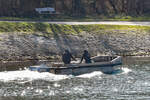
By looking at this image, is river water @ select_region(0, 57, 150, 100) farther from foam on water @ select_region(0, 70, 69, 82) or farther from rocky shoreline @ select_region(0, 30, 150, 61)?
rocky shoreline @ select_region(0, 30, 150, 61)

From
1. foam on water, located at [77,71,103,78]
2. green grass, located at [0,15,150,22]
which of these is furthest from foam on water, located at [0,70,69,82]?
green grass, located at [0,15,150,22]

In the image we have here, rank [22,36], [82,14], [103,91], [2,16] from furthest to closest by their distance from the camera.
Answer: [82,14], [2,16], [22,36], [103,91]

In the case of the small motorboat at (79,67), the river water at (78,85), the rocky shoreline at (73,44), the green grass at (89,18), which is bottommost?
the rocky shoreline at (73,44)

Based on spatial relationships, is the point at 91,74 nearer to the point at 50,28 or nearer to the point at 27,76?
the point at 27,76

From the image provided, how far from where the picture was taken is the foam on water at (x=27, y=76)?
38.8m

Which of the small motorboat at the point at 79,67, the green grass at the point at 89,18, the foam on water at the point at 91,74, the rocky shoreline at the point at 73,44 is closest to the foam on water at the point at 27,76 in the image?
the small motorboat at the point at 79,67

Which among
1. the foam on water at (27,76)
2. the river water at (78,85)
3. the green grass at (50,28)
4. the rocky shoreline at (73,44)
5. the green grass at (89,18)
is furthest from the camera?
the green grass at (89,18)

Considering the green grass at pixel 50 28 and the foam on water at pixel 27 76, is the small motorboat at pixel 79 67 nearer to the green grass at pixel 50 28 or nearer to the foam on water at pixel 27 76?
the foam on water at pixel 27 76

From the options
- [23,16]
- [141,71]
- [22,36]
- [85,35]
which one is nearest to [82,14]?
[23,16]

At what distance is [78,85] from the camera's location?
117ft

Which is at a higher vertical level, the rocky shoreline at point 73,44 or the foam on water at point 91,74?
the foam on water at point 91,74

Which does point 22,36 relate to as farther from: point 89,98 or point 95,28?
point 89,98

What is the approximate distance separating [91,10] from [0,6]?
15.5m

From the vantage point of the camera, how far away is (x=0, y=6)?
72125 millimetres
